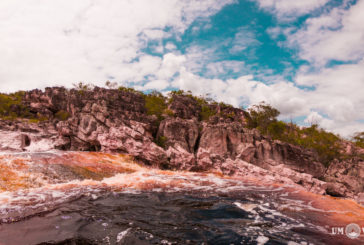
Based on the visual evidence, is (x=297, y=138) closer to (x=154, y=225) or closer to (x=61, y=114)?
(x=154, y=225)

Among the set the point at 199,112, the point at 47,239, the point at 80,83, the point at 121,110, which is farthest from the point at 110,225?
the point at 80,83

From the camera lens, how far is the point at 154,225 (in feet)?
23.2

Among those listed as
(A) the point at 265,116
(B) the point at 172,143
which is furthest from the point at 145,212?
(A) the point at 265,116

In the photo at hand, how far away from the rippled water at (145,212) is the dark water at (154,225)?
0.08 ft

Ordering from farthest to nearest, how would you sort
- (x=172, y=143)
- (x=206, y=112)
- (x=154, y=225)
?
(x=206, y=112)
(x=172, y=143)
(x=154, y=225)

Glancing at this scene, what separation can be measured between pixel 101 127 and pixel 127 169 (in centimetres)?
867

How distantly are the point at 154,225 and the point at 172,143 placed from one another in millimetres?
17743

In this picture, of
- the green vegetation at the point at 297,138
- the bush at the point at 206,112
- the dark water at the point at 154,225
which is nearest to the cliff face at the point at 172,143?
the green vegetation at the point at 297,138

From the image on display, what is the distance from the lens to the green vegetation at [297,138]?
37.6m

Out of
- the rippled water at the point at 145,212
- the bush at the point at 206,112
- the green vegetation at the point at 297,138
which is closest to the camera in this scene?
the rippled water at the point at 145,212

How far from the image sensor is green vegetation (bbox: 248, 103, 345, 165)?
123ft

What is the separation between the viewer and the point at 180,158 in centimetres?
2192

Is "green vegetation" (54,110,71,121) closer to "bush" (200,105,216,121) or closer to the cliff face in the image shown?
the cliff face

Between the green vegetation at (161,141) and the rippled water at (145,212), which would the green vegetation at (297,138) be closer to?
the green vegetation at (161,141)
